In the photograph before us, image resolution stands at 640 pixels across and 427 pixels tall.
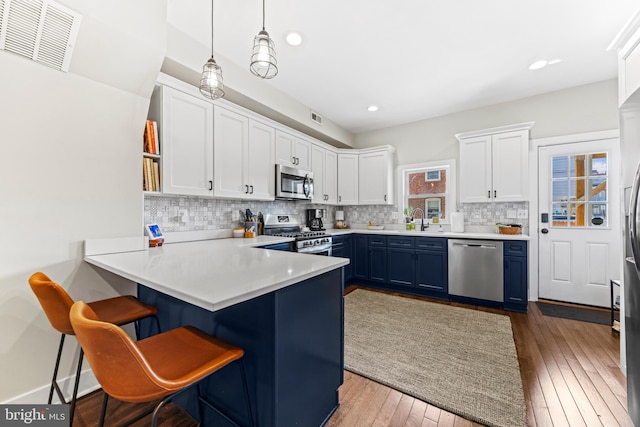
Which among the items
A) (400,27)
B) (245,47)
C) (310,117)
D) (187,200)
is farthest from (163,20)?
(310,117)

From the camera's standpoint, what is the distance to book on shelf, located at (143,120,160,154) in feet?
7.44

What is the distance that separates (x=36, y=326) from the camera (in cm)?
165

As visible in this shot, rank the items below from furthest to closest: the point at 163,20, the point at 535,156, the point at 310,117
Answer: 1. the point at 310,117
2. the point at 535,156
3. the point at 163,20

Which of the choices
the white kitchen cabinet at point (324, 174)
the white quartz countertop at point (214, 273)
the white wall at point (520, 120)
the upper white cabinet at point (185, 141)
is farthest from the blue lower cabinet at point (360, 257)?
the white quartz countertop at point (214, 273)

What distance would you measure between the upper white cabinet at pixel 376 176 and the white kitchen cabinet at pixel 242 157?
192 cm

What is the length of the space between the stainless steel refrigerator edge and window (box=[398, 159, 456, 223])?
2.72 meters

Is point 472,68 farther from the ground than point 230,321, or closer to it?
farther from the ground

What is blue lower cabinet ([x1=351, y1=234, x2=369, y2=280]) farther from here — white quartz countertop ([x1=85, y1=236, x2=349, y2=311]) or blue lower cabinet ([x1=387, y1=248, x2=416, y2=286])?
white quartz countertop ([x1=85, y1=236, x2=349, y2=311])

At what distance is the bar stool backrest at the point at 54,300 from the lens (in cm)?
128

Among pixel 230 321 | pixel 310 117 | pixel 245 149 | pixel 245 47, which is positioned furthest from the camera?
pixel 310 117

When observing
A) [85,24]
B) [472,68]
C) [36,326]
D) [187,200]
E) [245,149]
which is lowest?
[36,326]

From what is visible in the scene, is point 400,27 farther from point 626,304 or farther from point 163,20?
point 626,304

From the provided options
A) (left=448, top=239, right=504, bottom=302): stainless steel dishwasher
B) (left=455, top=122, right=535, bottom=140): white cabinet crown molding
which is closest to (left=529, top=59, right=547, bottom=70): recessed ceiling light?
(left=455, top=122, right=535, bottom=140): white cabinet crown molding

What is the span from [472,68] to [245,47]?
97.6 inches
